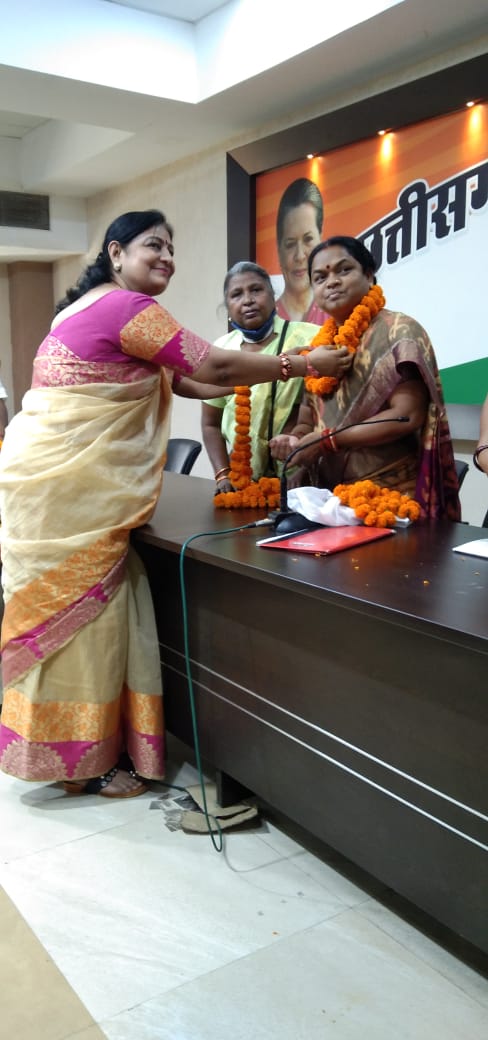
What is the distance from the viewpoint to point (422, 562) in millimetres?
1709

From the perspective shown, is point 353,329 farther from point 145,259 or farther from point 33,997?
A: point 33,997

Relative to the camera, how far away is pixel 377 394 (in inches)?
85.3

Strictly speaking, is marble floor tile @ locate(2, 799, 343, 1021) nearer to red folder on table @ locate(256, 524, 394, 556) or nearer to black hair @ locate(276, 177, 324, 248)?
red folder on table @ locate(256, 524, 394, 556)

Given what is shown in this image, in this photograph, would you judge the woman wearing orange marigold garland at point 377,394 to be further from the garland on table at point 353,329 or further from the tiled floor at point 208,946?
the tiled floor at point 208,946

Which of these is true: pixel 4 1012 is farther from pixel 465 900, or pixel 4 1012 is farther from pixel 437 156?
pixel 437 156

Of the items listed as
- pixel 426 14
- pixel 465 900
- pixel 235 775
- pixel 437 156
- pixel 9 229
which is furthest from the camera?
pixel 9 229

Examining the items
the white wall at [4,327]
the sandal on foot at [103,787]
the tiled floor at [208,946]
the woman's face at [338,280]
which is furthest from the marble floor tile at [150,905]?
the white wall at [4,327]

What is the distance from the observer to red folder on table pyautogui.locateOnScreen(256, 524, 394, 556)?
71.5 inches

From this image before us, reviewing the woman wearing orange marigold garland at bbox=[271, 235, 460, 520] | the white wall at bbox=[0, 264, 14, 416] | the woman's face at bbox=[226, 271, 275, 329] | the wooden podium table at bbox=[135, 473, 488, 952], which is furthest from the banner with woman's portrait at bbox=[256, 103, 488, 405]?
the white wall at bbox=[0, 264, 14, 416]

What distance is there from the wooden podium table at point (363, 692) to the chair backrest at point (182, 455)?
5.14ft

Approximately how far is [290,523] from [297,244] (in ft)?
9.77

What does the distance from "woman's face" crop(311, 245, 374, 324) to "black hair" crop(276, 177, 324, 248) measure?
2351 millimetres

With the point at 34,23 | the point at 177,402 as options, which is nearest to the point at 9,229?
the point at 177,402

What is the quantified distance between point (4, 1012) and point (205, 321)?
4.70 meters
